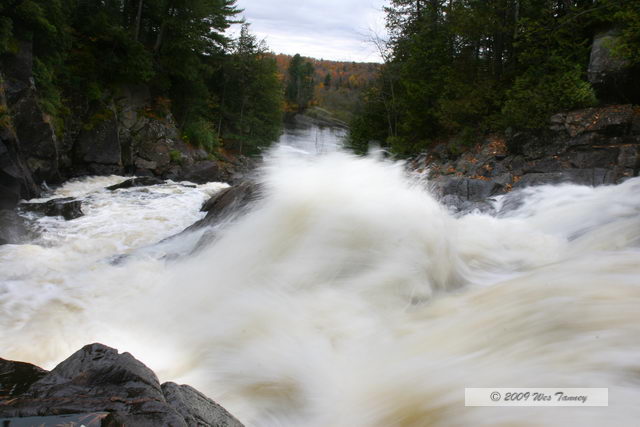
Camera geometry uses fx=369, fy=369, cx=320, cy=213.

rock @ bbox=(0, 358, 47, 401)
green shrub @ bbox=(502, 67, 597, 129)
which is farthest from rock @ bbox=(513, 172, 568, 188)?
rock @ bbox=(0, 358, 47, 401)

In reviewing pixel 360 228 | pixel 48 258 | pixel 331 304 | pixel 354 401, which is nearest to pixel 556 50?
pixel 360 228

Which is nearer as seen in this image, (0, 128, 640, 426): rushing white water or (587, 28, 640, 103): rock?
(0, 128, 640, 426): rushing white water

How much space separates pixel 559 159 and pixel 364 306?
955 centimetres

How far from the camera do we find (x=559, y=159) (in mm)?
10352

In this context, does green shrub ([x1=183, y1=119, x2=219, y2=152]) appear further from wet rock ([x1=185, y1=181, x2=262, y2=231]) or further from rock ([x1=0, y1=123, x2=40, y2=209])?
wet rock ([x1=185, y1=181, x2=262, y2=231])

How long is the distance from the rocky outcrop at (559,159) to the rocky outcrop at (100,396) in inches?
261

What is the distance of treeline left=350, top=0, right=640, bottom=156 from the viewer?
11153 mm

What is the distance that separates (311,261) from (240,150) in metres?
25.2

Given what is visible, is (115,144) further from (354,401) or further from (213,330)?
(354,401)

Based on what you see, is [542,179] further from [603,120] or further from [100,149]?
[100,149]

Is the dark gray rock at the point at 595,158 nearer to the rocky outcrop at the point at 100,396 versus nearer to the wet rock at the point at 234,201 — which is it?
the wet rock at the point at 234,201

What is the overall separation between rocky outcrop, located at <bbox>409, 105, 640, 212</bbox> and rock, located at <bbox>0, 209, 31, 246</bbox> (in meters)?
9.18

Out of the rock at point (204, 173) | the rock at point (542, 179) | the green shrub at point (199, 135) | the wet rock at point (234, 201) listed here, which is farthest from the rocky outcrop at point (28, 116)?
the rock at point (542, 179)

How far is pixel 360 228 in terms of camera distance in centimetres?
443
